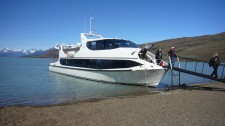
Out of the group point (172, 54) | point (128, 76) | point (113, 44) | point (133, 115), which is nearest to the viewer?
point (133, 115)

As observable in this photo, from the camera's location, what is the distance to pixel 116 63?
20797 mm

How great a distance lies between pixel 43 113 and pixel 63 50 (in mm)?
23156

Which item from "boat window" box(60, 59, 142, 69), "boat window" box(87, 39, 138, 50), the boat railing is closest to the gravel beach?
"boat window" box(60, 59, 142, 69)

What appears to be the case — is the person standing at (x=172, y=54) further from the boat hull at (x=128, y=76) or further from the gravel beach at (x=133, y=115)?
the gravel beach at (x=133, y=115)

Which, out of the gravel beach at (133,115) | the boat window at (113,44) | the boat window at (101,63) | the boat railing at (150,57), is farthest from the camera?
the boat window at (113,44)

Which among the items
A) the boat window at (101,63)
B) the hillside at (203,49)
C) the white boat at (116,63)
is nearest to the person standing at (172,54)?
the white boat at (116,63)

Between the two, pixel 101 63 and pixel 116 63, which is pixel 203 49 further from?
pixel 116 63

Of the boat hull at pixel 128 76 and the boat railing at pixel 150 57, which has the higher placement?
the boat railing at pixel 150 57

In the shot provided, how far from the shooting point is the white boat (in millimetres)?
19250

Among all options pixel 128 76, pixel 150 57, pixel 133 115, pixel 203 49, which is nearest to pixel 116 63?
pixel 128 76

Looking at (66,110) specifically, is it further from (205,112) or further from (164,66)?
(164,66)

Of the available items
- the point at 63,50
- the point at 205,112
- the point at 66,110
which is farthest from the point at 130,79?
the point at 63,50

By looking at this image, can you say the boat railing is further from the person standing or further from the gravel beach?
the gravel beach

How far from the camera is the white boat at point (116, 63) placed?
19.2 m
